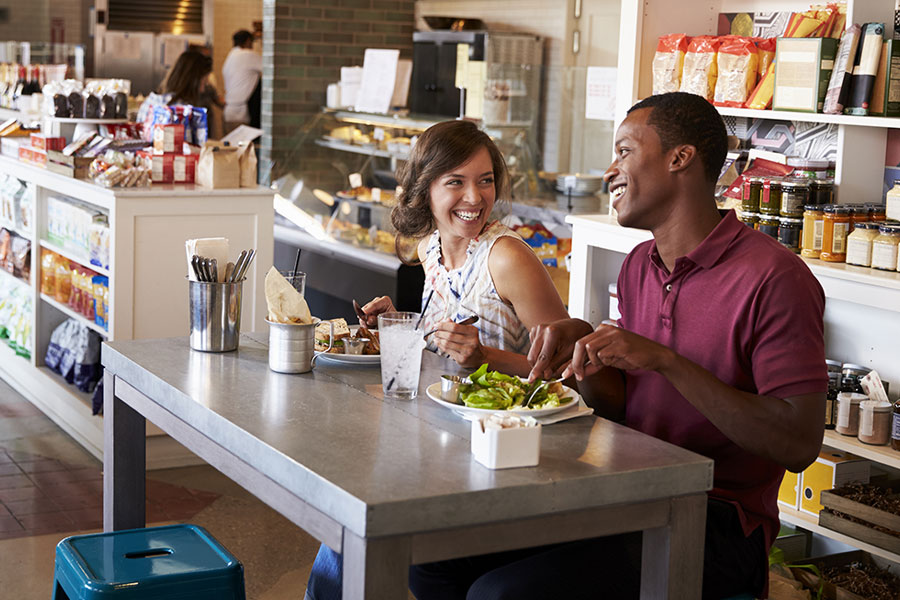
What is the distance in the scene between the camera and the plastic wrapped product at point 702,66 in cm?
385

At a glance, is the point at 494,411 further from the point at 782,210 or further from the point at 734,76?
the point at 734,76

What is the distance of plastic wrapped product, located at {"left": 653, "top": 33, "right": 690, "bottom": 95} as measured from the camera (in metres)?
3.92

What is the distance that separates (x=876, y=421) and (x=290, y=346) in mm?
1745

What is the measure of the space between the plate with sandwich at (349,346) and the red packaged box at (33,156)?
3.28 m

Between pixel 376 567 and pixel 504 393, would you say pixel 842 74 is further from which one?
pixel 376 567

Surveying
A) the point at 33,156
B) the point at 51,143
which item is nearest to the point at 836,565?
the point at 51,143

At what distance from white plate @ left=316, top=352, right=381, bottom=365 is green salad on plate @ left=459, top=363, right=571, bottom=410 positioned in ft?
1.26

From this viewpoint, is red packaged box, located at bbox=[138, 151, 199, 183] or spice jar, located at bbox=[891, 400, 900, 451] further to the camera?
red packaged box, located at bbox=[138, 151, 199, 183]

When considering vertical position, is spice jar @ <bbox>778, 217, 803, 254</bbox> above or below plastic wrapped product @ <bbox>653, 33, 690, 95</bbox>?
below

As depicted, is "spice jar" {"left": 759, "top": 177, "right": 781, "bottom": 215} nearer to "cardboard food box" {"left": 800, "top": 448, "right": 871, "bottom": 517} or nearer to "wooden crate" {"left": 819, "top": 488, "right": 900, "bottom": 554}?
"cardboard food box" {"left": 800, "top": 448, "right": 871, "bottom": 517}

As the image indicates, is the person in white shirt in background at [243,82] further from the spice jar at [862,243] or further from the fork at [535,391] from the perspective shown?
the fork at [535,391]

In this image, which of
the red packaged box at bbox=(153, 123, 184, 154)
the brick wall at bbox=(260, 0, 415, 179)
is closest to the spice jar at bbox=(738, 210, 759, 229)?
the red packaged box at bbox=(153, 123, 184, 154)

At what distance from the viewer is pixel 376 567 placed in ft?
5.49

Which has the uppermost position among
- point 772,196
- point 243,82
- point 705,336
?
point 243,82
